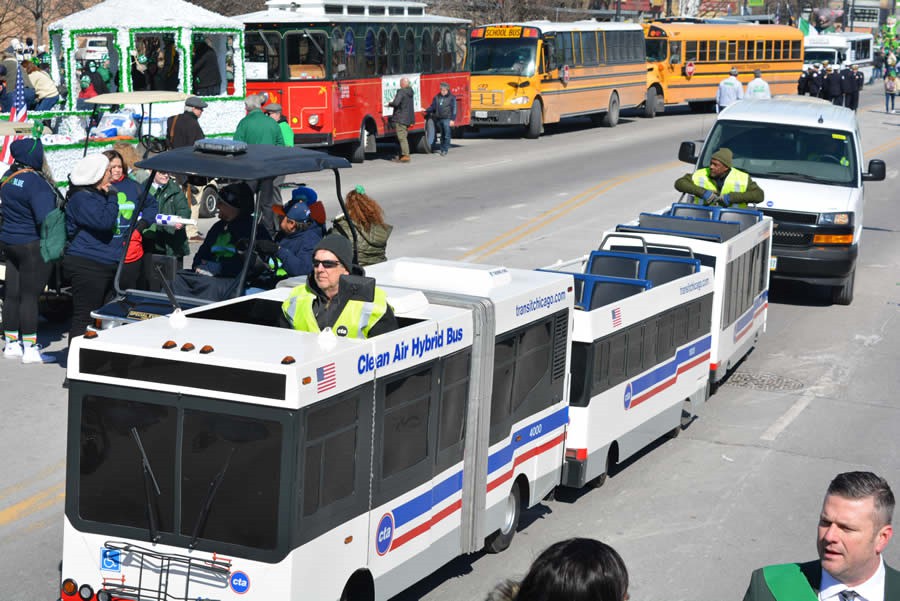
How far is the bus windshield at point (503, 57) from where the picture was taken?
37.9m

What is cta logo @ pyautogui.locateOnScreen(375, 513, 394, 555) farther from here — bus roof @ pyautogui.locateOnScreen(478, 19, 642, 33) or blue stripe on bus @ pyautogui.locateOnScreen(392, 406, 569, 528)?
bus roof @ pyautogui.locateOnScreen(478, 19, 642, 33)

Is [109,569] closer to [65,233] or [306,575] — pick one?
[306,575]

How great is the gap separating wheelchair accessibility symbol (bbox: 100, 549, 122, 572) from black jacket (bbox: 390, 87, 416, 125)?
2557cm

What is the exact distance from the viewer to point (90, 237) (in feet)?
40.0

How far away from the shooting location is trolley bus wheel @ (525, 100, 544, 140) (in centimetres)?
3859

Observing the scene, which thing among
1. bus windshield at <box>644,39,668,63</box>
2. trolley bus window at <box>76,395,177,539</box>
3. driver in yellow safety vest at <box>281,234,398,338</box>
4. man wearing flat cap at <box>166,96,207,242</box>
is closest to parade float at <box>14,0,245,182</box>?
man wearing flat cap at <box>166,96,207,242</box>

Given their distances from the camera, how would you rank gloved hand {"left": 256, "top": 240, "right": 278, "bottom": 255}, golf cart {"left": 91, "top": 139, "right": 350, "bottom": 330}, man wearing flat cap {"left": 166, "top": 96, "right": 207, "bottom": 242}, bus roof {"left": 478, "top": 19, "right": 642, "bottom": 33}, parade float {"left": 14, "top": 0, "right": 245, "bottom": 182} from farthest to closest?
bus roof {"left": 478, "top": 19, "right": 642, "bottom": 33} < parade float {"left": 14, "top": 0, "right": 245, "bottom": 182} < man wearing flat cap {"left": 166, "top": 96, "right": 207, "bottom": 242} < gloved hand {"left": 256, "top": 240, "right": 278, "bottom": 255} < golf cart {"left": 91, "top": 139, "right": 350, "bottom": 330}

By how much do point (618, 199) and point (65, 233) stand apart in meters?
16.1

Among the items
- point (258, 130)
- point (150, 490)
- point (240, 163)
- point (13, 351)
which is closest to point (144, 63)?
point (258, 130)

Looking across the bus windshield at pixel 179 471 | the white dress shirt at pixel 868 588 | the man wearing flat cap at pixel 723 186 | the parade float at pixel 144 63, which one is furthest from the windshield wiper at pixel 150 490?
the parade float at pixel 144 63

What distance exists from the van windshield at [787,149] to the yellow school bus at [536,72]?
19.7m

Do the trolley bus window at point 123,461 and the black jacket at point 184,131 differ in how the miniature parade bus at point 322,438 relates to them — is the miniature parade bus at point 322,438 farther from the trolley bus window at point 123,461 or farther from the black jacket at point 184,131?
the black jacket at point 184,131

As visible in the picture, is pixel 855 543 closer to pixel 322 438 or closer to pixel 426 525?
pixel 322 438

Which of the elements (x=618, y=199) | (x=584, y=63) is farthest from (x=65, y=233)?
(x=584, y=63)
